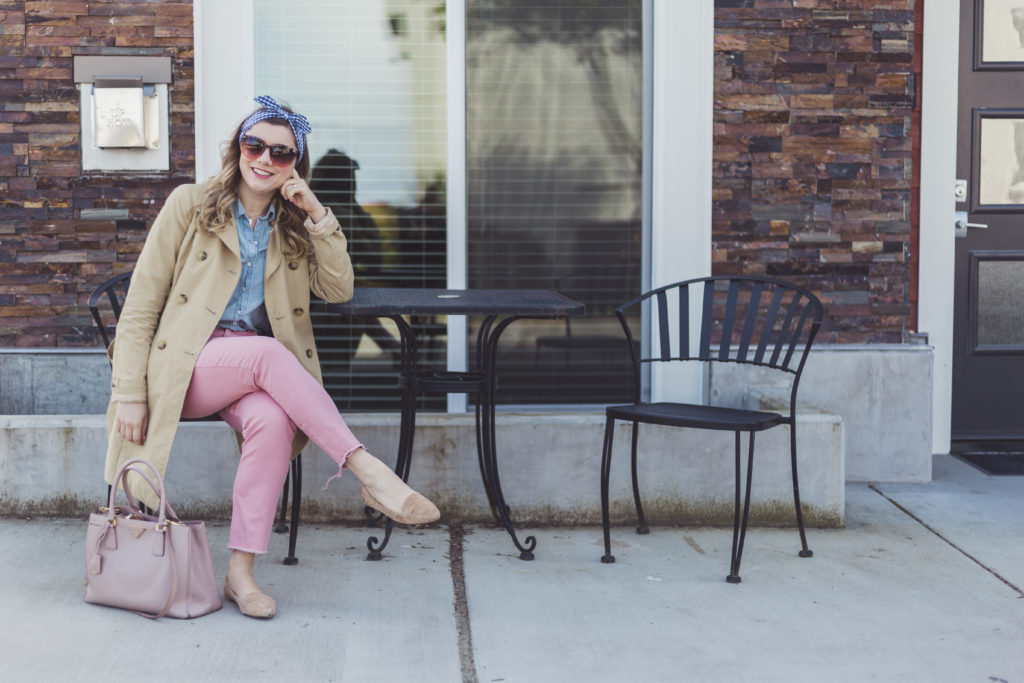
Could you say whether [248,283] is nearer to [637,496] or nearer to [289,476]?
[289,476]

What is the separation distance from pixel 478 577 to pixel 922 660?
4.35 ft

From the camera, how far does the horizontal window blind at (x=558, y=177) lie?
4.87 metres

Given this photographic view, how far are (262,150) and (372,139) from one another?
1.60 metres

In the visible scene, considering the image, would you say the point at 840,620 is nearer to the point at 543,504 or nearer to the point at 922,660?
the point at 922,660

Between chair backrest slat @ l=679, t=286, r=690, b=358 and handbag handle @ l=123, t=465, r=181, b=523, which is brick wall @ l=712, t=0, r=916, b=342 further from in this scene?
handbag handle @ l=123, t=465, r=181, b=523

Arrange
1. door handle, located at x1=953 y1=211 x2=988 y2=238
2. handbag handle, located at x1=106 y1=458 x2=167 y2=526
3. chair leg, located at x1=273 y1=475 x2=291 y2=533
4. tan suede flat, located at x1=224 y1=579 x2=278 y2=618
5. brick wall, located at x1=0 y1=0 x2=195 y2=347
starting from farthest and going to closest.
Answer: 1. door handle, located at x1=953 y1=211 x2=988 y2=238
2. brick wall, located at x1=0 y1=0 x2=195 y2=347
3. chair leg, located at x1=273 y1=475 x2=291 y2=533
4. tan suede flat, located at x1=224 y1=579 x2=278 y2=618
5. handbag handle, located at x1=106 y1=458 x2=167 y2=526

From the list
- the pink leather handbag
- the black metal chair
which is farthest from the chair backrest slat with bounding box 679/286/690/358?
the pink leather handbag

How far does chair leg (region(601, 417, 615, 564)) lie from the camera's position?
3754 millimetres

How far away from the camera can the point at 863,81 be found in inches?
192

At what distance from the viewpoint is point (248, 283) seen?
11.4 ft

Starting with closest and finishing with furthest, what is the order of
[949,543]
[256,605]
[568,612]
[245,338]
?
[256,605], [568,612], [245,338], [949,543]

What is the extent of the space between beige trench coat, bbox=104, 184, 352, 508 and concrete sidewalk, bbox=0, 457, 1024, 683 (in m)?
0.46

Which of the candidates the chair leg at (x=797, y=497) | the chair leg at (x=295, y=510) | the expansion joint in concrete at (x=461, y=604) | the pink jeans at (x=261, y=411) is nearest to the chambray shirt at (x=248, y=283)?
the pink jeans at (x=261, y=411)

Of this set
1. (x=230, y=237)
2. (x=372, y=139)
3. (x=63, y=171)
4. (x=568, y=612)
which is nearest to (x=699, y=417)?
(x=568, y=612)
